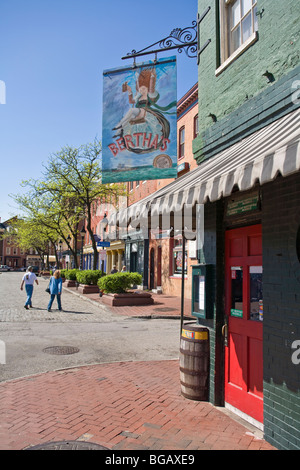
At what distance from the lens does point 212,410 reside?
15.4 feet

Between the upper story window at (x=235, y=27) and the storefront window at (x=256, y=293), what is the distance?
339 cm

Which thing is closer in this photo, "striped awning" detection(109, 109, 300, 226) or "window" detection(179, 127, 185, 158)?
"striped awning" detection(109, 109, 300, 226)

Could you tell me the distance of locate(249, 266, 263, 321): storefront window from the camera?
173 inches

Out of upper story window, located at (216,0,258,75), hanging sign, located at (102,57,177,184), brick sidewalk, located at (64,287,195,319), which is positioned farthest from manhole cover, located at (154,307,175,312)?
upper story window, located at (216,0,258,75)

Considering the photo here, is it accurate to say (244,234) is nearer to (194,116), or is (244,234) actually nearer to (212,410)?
(212,410)

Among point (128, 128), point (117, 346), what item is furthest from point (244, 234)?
point (117, 346)

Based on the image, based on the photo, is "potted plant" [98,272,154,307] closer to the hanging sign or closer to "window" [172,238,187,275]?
"window" [172,238,187,275]

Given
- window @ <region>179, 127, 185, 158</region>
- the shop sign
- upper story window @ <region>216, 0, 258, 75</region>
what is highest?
window @ <region>179, 127, 185, 158</region>

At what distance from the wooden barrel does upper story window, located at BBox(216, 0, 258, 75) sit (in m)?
4.32

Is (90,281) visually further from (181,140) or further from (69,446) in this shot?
(69,446)

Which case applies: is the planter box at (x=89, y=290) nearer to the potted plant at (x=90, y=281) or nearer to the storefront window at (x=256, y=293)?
the potted plant at (x=90, y=281)

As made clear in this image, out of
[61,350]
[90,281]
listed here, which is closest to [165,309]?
[61,350]

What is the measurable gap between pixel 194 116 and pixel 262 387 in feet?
54.9

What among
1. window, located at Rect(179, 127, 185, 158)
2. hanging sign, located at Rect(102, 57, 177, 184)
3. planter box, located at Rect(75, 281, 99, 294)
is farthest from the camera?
planter box, located at Rect(75, 281, 99, 294)
